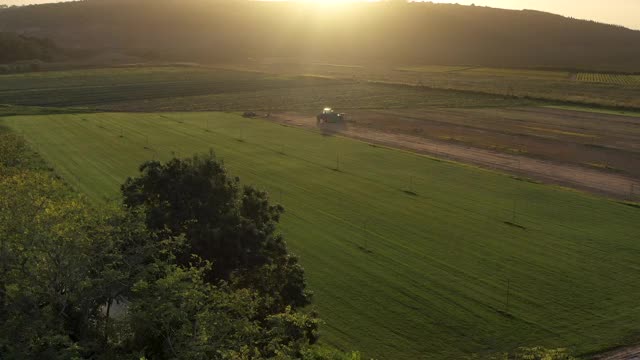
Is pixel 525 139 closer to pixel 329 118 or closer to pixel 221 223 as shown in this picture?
pixel 329 118

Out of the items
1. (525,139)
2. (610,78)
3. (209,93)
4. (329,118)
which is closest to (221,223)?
(525,139)

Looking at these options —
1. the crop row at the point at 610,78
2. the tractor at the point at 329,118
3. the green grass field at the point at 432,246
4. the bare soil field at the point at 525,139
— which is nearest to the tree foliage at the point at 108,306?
the green grass field at the point at 432,246

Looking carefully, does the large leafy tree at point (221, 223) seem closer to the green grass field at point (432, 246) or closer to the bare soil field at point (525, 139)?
the green grass field at point (432, 246)

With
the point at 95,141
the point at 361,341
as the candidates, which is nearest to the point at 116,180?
the point at 95,141

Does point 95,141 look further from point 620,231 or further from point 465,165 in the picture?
point 620,231

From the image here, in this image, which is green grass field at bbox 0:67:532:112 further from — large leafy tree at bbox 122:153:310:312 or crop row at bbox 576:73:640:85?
large leafy tree at bbox 122:153:310:312

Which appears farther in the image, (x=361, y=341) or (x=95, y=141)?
(x=95, y=141)

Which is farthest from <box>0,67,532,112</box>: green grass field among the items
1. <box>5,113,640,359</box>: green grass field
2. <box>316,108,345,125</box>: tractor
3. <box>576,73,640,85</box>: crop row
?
<box>5,113,640,359</box>: green grass field
